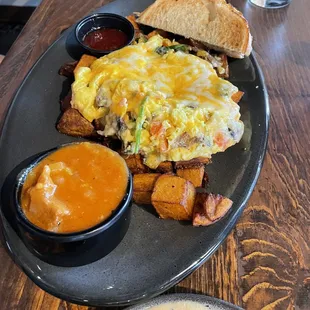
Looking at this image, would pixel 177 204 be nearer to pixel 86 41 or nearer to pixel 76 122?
pixel 76 122

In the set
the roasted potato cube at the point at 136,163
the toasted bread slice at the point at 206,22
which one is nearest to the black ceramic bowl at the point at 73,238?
the roasted potato cube at the point at 136,163

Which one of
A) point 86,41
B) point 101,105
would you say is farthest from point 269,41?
point 101,105

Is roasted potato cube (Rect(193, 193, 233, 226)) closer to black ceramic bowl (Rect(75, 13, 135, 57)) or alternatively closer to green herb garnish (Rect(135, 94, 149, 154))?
green herb garnish (Rect(135, 94, 149, 154))

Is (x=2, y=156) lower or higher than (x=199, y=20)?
lower

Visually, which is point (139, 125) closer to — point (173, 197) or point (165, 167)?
point (165, 167)

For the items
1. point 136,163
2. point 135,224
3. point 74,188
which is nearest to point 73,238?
point 74,188

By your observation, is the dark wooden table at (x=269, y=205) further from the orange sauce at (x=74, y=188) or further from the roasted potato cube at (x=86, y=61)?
the roasted potato cube at (x=86, y=61)
